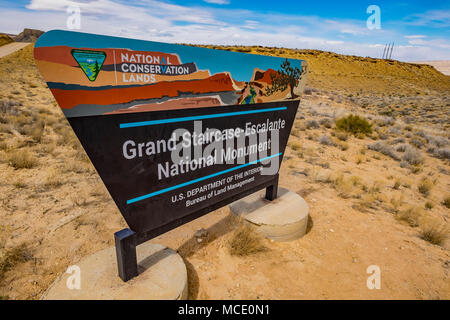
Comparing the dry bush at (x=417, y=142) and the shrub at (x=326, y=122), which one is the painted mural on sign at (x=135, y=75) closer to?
the shrub at (x=326, y=122)

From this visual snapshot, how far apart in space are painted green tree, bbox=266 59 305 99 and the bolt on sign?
1 centimetres

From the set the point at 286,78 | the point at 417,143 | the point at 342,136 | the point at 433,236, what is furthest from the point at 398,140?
the point at 286,78

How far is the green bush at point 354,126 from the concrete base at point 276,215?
9.11 meters

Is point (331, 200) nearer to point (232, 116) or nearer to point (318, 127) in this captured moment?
point (232, 116)

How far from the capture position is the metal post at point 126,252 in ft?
7.47

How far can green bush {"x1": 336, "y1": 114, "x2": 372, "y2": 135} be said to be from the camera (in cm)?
1162

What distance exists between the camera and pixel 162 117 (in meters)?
2.16

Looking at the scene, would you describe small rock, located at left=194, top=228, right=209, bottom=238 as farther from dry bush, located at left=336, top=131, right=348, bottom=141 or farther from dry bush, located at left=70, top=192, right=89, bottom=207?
dry bush, located at left=336, top=131, right=348, bottom=141

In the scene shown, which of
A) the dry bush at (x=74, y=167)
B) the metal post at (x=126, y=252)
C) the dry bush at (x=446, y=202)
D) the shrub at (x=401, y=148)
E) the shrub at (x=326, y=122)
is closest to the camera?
the metal post at (x=126, y=252)

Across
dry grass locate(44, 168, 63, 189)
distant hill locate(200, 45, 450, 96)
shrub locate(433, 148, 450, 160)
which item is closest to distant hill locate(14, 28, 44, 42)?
distant hill locate(200, 45, 450, 96)

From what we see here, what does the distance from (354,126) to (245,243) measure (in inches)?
422

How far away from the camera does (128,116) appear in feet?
6.36

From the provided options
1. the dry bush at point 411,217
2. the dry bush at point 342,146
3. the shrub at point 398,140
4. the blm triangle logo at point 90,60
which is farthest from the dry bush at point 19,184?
the shrub at point 398,140
